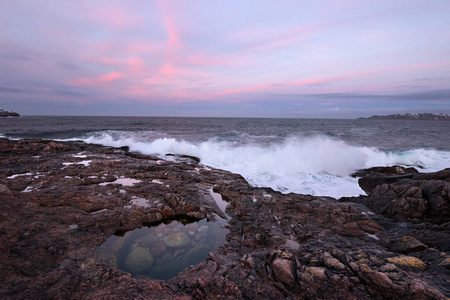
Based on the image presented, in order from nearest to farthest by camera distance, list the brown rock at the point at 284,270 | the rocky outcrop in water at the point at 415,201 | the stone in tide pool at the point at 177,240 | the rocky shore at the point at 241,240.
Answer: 1. the rocky shore at the point at 241,240
2. the brown rock at the point at 284,270
3. the stone in tide pool at the point at 177,240
4. the rocky outcrop in water at the point at 415,201

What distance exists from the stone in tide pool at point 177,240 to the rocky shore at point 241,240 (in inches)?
39.7

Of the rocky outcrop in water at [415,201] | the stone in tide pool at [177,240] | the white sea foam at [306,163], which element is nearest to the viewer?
the stone in tide pool at [177,240]

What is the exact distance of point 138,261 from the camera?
437 centimetres

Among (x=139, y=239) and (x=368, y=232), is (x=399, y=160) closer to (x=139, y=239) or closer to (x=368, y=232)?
(x=368, y=232)

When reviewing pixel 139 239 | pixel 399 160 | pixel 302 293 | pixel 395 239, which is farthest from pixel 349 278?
pixel 399 160

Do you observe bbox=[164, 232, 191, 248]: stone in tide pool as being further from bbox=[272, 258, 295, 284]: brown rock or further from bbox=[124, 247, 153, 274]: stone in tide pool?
bbox=[272, 258, 295, 284]: brown rock

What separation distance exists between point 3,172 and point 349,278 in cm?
1447

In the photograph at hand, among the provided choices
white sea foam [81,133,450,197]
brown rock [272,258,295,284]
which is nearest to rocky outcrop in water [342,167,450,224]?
white sea foam [81,133,450,197]

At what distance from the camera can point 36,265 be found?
3746 mm

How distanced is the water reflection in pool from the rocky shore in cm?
32

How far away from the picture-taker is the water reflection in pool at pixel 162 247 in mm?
4234

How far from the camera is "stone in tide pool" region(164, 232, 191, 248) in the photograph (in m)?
4.98

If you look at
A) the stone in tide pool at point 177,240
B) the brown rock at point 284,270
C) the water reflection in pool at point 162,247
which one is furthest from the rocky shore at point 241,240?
the stone in tide pool at point 177,240

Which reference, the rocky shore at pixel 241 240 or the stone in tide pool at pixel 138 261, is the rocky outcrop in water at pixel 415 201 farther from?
the stone in tide pool at pixel 138 261
